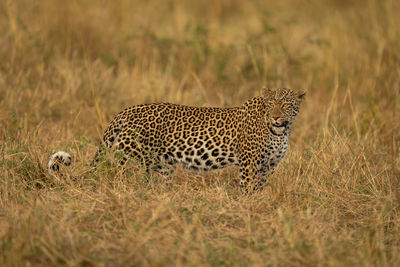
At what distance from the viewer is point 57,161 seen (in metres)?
6.24

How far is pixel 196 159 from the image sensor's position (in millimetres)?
6785

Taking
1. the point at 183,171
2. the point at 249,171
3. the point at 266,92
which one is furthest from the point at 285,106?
the point at 183,171

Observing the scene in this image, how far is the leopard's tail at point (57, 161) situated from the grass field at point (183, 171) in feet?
0.43

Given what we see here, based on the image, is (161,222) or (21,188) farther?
(21,188)

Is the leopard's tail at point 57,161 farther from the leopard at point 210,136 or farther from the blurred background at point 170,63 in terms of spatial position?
the blurred background at point 170,63

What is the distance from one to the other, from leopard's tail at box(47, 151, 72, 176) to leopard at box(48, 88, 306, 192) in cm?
41

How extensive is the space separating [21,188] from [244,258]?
2331 mm

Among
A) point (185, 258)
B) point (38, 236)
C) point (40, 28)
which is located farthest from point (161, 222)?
point (40, 28)

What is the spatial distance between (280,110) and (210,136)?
32.5 inches

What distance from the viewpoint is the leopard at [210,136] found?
6637 mm

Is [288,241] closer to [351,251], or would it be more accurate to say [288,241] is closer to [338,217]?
[351,251]

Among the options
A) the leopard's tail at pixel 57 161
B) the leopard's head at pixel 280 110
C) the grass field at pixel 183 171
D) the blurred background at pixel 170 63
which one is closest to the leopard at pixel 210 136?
the leopard's head at pixel 280 110

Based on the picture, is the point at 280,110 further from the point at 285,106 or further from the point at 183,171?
the point at 183,171

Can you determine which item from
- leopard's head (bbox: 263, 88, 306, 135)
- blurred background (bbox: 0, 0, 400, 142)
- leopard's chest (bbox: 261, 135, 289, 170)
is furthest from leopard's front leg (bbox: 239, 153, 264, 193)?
blurred background (bbox: 0, 0, 400, 142)
